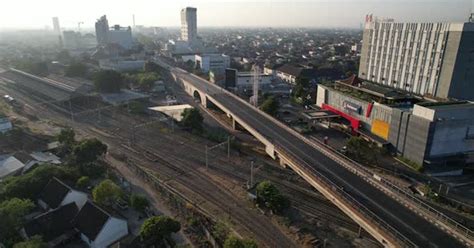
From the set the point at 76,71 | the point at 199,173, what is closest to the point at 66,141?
the point at 199,173

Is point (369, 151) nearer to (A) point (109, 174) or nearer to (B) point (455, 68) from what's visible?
(B) point (455, 68)

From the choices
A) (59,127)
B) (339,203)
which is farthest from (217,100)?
(339,203)

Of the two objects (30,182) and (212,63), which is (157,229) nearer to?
(30,182)

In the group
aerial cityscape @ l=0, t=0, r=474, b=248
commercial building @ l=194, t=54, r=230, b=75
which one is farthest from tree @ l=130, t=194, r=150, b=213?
commercial building @ l=194, t=54, r=230, b=75

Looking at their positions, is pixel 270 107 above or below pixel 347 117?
above

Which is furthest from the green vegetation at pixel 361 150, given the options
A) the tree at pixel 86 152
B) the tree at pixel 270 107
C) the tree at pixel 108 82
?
the tree at pixel 108 82

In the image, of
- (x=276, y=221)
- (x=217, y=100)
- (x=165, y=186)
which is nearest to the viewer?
(x=276, y=221)
